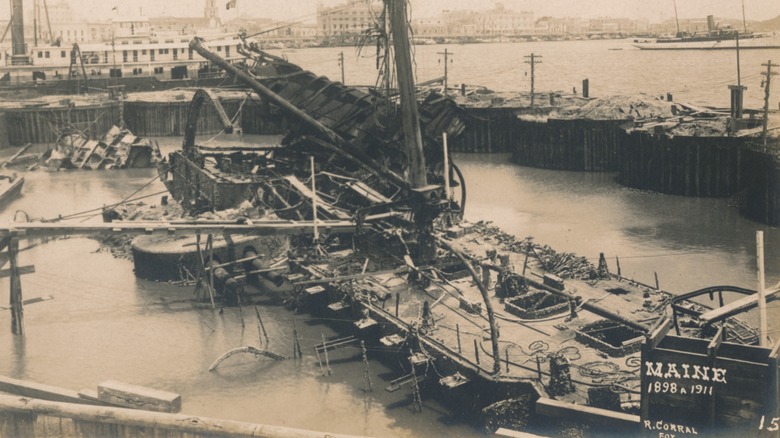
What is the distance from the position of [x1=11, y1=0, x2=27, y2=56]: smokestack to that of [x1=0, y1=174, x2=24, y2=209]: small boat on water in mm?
24002

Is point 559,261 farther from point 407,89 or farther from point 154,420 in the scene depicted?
point 154,420

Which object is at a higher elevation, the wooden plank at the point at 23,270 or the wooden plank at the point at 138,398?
the wooden plank at the point at 23,270

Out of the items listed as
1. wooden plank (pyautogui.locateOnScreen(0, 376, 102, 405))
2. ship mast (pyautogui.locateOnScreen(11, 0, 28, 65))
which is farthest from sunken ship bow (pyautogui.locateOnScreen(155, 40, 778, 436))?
ship mast (pyautogui.locateOnScreen(11, 0, 28, 65))

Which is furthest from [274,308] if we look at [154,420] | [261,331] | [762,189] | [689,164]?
[689,164]

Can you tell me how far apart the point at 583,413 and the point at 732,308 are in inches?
166

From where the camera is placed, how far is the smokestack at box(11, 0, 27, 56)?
2798 inches

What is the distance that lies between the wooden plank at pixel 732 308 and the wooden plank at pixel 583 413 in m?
2.86

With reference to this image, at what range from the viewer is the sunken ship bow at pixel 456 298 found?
467 inches

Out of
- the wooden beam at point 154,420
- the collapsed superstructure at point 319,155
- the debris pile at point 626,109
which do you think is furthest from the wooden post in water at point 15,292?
the debris pile at point 626,109

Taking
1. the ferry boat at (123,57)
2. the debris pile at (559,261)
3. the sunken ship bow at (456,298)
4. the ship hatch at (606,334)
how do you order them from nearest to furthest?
the sunken ship bow at (456,298) < the ship hatch at (606,334) < the debris pile at (559,261) < the ferry boat at (123,57)

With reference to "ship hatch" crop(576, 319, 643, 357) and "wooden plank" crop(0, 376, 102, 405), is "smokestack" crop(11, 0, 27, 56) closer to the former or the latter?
"wooden plank" crop(0, 376, 102, 405)

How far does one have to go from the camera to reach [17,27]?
7369cm

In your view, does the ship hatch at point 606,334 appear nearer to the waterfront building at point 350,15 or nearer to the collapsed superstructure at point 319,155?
the collapsed superstructure at point 319,155

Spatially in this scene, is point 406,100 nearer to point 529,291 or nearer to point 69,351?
point 529,291
